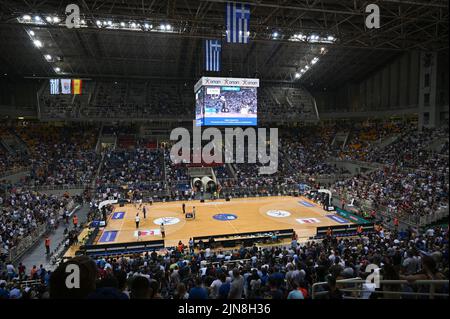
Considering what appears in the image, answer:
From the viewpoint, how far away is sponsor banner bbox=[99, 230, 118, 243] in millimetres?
19781

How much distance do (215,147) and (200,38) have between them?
50.9ft

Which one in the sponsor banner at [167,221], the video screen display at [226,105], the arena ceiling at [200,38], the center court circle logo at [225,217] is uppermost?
the arena ceiling at [200,38]

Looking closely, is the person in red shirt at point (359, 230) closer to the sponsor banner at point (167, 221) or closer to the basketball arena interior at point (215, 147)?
the basketball arena interior at point (215, 147)

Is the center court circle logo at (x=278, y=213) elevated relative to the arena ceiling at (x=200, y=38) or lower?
lower

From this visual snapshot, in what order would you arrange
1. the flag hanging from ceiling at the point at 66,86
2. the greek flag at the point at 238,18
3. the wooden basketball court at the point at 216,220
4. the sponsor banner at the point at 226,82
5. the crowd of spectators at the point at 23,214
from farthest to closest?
1. the flag hanging from ceiling at the point at 66,86
2. the sponsor banner at the point at 226,82
3. the wooden basketball court at the point at 216,220
4. the greek flag at the point at 238,18
5. the crowd of spectators at the point at 23,214

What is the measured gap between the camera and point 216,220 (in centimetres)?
2419

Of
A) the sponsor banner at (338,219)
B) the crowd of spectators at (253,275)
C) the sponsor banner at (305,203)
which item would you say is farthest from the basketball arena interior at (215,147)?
the sponsor banner at (305,203)

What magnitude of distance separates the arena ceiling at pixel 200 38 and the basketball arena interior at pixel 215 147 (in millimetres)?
269

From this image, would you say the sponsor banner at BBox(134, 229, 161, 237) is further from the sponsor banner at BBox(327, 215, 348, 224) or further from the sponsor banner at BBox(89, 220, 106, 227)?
the sponsor banner at BBox(327, 215, 348, 224)

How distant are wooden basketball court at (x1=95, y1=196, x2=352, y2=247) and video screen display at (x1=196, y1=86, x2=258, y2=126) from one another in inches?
314

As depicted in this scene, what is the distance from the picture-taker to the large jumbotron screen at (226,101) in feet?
88.4

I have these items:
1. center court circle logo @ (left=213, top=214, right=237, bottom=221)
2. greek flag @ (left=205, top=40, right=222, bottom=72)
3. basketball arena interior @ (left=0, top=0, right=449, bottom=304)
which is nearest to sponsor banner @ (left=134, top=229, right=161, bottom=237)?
basketball arena interior @ (left=0, top=0, right=449, bottom=304)

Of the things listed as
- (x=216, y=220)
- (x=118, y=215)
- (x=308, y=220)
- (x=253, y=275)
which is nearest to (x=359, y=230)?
(x=308, y=220)

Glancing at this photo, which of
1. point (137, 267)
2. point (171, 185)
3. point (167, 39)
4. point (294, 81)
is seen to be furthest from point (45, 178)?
point (294, 81)
